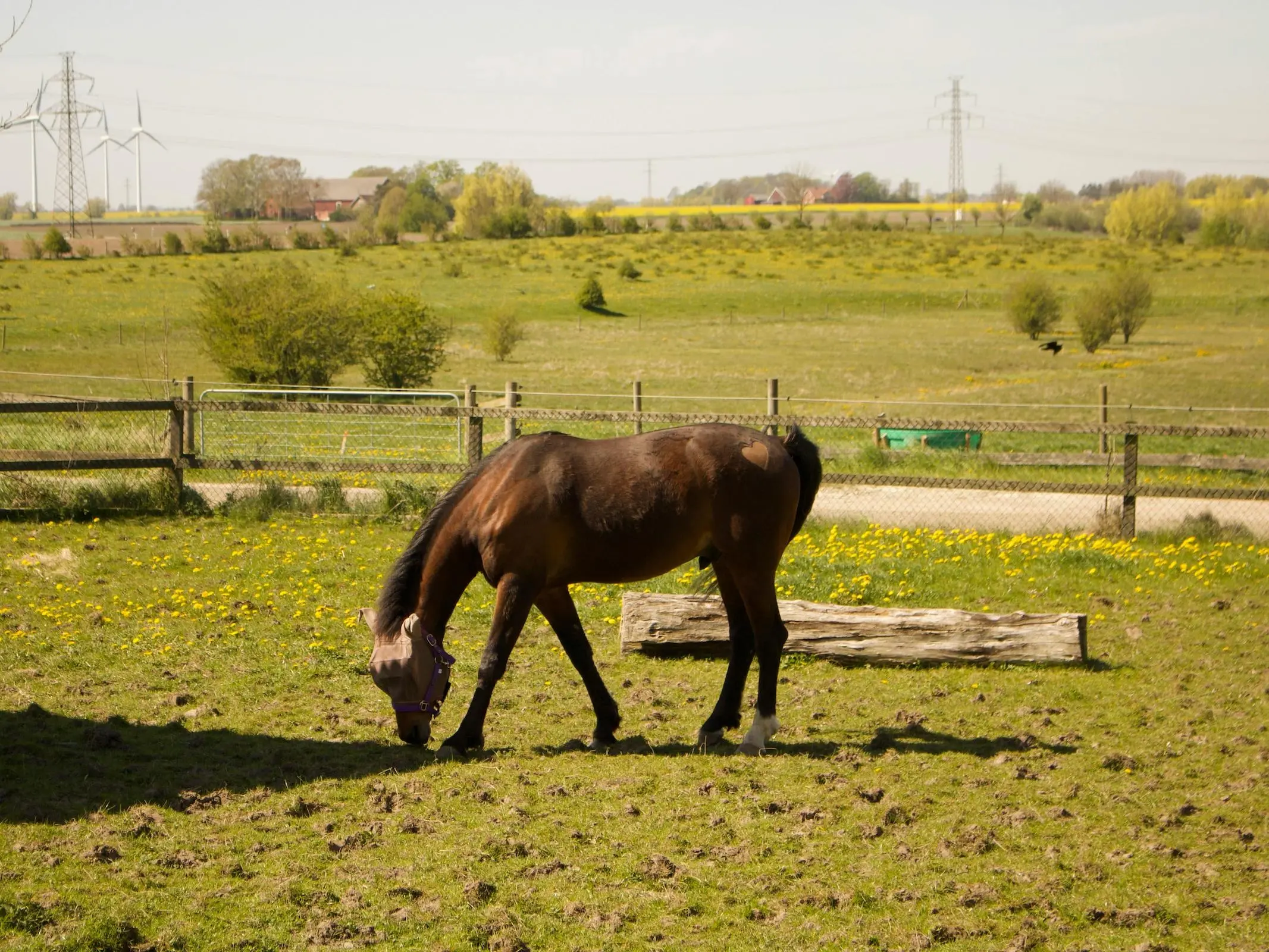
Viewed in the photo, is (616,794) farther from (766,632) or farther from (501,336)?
(501,336)

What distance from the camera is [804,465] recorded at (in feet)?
24.7

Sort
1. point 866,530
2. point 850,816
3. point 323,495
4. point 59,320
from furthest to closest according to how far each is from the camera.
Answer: point 59,320 < point 323,495 < point 866,530 < point 850,816

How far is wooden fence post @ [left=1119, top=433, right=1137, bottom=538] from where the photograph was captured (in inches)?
524

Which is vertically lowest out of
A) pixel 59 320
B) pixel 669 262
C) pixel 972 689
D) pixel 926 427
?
pixel 972 689

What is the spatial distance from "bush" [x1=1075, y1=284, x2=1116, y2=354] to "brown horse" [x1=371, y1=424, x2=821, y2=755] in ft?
139

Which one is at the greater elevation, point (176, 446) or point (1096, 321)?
point (1096, 321)

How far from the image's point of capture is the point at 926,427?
15.9 meters

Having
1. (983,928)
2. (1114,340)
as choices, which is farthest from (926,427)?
(1114,340)

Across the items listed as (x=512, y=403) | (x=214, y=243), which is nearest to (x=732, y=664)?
(x=512, y=403)

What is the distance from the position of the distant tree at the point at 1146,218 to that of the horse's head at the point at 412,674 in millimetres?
96405

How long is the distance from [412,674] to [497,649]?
602mm

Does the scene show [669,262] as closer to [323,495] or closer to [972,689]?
[323,495]

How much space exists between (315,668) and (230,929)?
13.7 ft

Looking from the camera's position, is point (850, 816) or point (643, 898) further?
point (850, 816)
